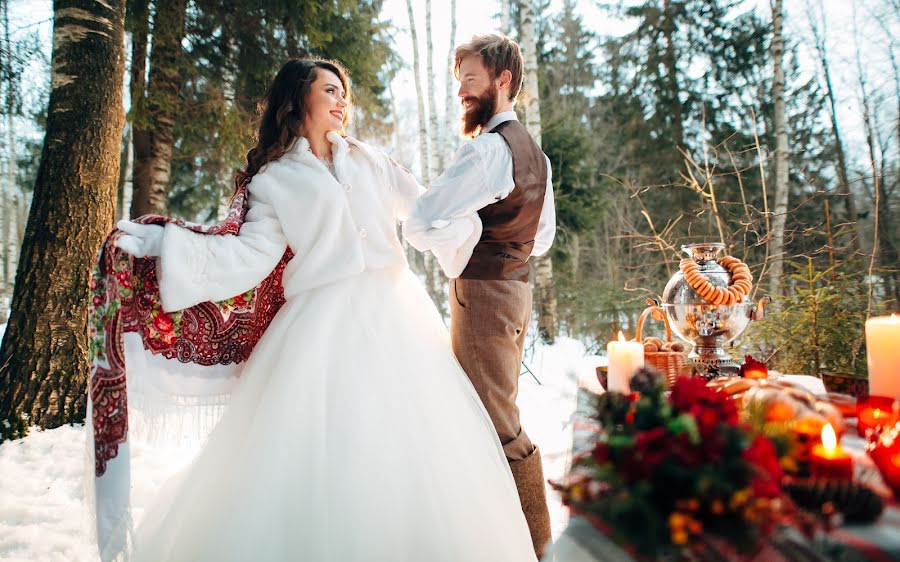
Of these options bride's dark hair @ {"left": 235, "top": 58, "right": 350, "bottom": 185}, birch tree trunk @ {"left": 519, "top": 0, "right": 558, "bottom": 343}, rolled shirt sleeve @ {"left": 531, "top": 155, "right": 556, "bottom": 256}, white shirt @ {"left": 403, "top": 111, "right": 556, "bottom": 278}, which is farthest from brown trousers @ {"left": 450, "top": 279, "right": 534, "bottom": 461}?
birch tree trunk @ {"left": 519, "top": 0, "right": 558, "bottom": 343}

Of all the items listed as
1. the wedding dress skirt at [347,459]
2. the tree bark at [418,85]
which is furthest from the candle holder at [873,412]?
the tree bark at [418,85]

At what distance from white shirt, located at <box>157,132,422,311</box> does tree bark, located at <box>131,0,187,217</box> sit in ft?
11.0

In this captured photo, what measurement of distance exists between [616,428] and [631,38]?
1103 cm

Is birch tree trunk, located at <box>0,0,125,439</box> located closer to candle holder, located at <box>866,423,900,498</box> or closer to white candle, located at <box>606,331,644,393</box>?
white candle, located at <box>606,331,644,393</box>

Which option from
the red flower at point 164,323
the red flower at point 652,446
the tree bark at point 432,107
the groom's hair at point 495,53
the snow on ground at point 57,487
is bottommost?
the snow on ground at point 57,487

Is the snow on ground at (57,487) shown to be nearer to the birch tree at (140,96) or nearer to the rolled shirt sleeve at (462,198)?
the rolled shirt sleeve at (462,198)

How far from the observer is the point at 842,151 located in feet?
26.2

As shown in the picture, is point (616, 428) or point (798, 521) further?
point (616, 428)

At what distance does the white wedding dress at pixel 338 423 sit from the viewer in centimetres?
152

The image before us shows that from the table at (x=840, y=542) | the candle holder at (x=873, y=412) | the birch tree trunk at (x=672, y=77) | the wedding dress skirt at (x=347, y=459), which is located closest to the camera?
the table at (x=840, y=542)

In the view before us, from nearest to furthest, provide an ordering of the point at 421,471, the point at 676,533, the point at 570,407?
the point at 676,533 → the point at 421,471 → the point at 570,407

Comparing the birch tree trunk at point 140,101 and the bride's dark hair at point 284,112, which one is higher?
the birch tree trunk at point 140,101

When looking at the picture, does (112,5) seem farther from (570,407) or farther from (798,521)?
(570,407)

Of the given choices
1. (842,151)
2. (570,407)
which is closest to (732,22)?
→ (842,151)
